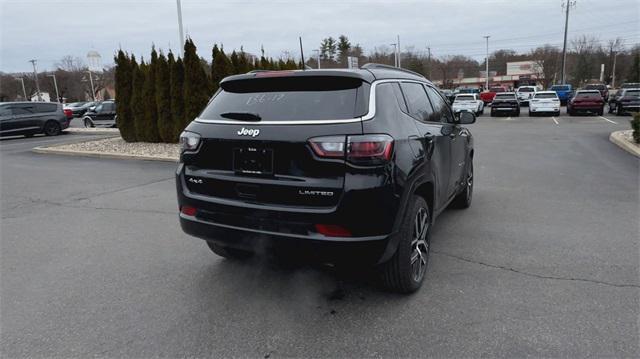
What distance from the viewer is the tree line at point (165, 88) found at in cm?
1331

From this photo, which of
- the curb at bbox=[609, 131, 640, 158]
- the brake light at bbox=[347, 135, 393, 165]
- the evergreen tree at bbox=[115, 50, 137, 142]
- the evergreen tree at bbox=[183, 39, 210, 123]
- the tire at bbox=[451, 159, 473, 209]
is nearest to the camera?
the brake light at bbox=[347, 135, 393, 165]

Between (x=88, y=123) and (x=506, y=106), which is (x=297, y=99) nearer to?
(x=88, y=123)

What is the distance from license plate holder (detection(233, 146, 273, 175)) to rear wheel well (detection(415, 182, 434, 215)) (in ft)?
4.09

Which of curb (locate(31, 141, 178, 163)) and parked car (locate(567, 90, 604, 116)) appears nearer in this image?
curb (locate(31, 141, 178, 163))

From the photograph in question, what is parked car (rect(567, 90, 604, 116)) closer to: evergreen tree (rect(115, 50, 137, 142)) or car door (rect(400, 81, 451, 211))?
evergreen tree (rect(115, 50, 137, 142))

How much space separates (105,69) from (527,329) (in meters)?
96.7

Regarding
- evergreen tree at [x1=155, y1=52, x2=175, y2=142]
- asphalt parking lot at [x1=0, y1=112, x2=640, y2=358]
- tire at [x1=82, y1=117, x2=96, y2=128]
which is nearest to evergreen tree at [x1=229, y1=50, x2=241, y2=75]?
evergreen tree at [x1=155, y1=52, x2=175, y2=142]

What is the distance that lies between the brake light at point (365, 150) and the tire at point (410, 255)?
0.58 metres

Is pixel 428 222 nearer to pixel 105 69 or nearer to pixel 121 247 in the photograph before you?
pixel 121 247

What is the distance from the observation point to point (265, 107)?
3.26 meters

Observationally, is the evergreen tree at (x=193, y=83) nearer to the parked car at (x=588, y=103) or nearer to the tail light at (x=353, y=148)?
the tail light at (x=353, y=148)

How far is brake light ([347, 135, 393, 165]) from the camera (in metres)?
2.84

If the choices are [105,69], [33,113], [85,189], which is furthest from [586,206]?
[105,69]

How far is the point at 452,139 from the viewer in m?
4.68
